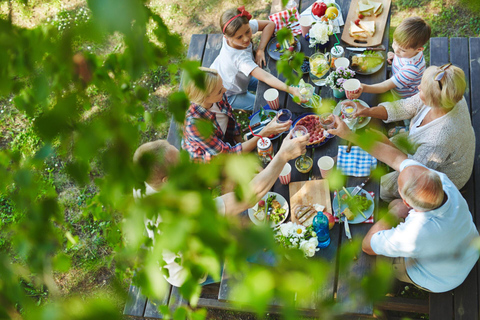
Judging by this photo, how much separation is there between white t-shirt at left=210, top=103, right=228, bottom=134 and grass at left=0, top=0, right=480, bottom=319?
48cm

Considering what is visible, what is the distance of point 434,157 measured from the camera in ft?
9.09

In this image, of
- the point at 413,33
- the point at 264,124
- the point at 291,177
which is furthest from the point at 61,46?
the point at 413,33

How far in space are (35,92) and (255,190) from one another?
1720 millimetres

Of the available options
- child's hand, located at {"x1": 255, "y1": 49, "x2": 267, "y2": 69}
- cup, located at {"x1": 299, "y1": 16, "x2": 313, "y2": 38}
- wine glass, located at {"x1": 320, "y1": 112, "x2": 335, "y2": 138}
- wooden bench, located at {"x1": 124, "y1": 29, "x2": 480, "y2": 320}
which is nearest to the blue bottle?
wine glass, located at {"x1": 320, "y1": 112, "x2": 335, "y2": 138}

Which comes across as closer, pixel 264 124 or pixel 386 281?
pixel 386 281

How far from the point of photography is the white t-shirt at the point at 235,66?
11.8 ft

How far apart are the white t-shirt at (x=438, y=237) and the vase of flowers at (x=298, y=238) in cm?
36

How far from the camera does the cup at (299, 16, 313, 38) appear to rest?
11.8 ft

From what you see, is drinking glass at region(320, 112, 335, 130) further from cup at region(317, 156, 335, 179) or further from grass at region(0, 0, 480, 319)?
grass at region(0, 0, 480, 319)

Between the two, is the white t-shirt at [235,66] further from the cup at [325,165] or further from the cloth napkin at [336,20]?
the cup at [325,165]

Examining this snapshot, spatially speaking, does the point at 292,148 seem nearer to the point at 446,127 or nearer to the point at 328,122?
the point at 328,122

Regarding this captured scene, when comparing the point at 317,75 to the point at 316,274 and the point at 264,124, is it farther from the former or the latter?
the point at 316,274

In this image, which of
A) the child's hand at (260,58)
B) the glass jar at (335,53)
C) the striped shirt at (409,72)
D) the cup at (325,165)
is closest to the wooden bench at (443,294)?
the striped shirt at (409,72)

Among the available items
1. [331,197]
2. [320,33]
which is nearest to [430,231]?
[331,197]
